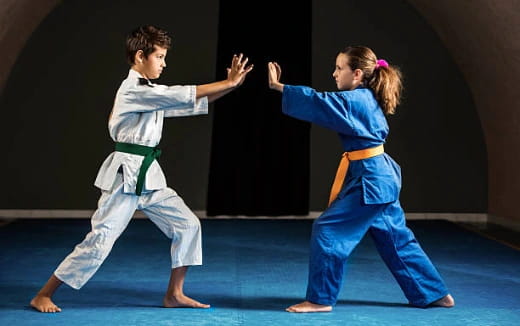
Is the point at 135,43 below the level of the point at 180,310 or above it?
above

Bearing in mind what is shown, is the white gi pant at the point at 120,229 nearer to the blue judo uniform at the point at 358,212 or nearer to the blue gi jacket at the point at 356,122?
the blue judo uniform at the point at 358,212

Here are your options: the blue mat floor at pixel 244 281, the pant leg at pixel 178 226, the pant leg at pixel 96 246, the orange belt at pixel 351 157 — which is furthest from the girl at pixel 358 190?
the pant leg at pixel 96 246

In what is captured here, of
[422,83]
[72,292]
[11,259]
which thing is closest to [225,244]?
[11,259]

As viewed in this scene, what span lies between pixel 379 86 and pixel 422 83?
4096 millimetres

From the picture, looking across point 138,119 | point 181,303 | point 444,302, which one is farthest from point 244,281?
point 138,119

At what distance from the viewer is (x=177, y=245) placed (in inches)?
142

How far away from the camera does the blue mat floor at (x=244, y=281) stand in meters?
3.47

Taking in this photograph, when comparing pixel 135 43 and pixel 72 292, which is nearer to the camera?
pixel 135 43

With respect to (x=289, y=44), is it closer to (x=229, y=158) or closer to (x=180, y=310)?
(x=229, y=158)

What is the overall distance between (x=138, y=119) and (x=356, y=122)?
0.96 meters

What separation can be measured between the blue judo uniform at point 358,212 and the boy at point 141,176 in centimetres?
40

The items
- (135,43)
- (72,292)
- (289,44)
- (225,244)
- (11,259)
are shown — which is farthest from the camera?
(289,44)

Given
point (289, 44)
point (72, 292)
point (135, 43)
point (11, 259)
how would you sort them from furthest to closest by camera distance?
1. point (289, 44)
2. point (11, 259)
3. point (72, 292)
4. point (135, 43)

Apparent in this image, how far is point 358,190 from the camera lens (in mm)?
3578
